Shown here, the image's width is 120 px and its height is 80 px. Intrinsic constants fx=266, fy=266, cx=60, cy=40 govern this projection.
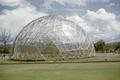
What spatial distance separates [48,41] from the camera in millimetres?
51812

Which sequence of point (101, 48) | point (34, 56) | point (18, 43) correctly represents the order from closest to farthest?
point (34, 56), point (18, 43), point (101, 48)

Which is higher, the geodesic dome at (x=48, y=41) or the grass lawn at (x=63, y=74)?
the geodesic dome at (x=48, y=41)

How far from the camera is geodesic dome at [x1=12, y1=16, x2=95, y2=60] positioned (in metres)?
51.1

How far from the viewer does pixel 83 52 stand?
55.2 m

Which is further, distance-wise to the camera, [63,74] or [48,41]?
[48,41]

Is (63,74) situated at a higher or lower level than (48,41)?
lower

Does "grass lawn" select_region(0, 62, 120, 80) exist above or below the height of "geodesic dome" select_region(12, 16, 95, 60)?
below

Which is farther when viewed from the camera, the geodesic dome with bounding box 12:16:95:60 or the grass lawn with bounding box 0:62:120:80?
the geodesic dome with bounding box 12:16:95:60

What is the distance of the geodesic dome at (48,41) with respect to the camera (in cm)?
5112

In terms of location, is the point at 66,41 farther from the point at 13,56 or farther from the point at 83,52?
the point at 13,56

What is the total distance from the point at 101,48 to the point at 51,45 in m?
53.0

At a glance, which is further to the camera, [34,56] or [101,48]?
[101,48]

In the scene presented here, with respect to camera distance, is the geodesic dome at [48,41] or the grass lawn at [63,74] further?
the geodesic dome at [48,41]

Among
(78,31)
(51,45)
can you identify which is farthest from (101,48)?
(51,45)
